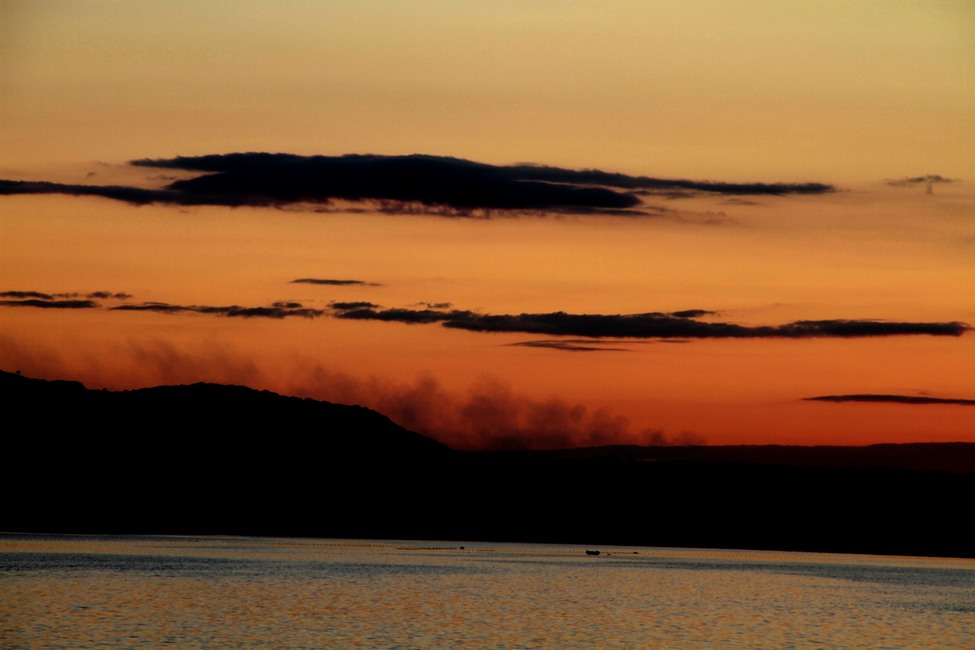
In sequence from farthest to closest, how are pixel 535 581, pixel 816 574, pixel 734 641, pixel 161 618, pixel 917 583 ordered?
pixel 816 574 → pixel 917 583 → pixel 535 581 → pixel 161 618 → pixel 734 641

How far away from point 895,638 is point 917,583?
3410 inches

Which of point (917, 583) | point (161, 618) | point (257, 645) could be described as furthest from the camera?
point (917, 583)

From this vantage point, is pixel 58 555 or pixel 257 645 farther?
pixel 58 555

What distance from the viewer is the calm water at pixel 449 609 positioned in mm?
85312

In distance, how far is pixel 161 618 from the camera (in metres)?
94.6

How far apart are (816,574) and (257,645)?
13067 centimetres

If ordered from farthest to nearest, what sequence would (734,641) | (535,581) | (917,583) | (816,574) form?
(816,574), (917,583), (535,581), (734,641)

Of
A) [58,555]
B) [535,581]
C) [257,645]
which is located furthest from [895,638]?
[58,555]

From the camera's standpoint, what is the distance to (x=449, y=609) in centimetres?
10856

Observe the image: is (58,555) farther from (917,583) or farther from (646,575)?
(917,583)

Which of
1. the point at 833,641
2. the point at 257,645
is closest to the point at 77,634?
the point at 257,645

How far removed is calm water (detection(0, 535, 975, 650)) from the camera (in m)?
85.3

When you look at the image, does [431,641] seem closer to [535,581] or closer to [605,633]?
[605,633]

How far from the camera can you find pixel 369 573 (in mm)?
165500
